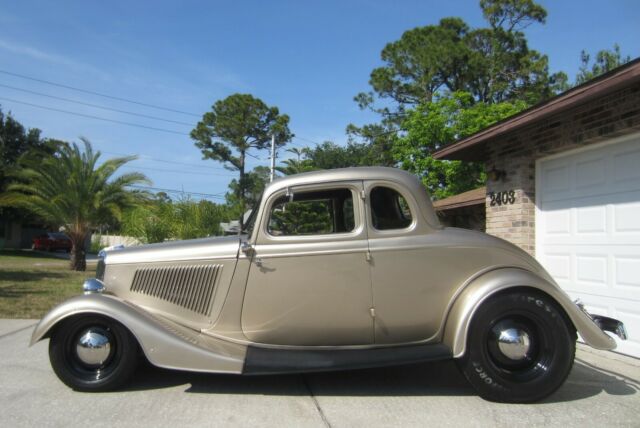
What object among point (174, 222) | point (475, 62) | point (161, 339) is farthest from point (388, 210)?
point (475, 62)

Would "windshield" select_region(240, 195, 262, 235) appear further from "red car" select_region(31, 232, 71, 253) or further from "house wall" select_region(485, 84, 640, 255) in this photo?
"red car" select_region(31, 232, 71, 253)

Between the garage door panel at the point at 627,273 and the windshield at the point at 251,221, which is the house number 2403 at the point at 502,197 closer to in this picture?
the garage door panel at the point at 627,273

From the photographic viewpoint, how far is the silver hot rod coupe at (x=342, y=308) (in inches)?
155

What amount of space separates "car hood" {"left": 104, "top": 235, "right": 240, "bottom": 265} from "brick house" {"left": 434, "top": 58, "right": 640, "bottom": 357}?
151 inches

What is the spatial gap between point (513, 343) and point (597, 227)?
2.70 metres

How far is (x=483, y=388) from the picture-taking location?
3910mm

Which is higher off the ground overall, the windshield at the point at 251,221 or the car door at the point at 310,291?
the windshield at the point at 251,221

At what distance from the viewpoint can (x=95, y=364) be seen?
411cm

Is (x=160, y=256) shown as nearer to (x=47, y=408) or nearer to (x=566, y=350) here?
(x=47, y=408)

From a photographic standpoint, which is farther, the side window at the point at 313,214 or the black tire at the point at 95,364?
the side window at the point at 313,214

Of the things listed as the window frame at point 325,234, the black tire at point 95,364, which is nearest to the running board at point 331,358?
the window frame at point 325,234

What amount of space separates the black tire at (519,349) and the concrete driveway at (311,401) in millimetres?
139

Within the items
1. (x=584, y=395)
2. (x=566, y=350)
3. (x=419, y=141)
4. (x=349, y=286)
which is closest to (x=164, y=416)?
(x=349, y=286)

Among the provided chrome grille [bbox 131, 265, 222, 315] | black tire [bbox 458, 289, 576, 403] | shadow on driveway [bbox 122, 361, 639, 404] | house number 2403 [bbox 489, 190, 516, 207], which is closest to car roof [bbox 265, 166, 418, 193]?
chrome grille [bbox 131, 265, 222, 315]
